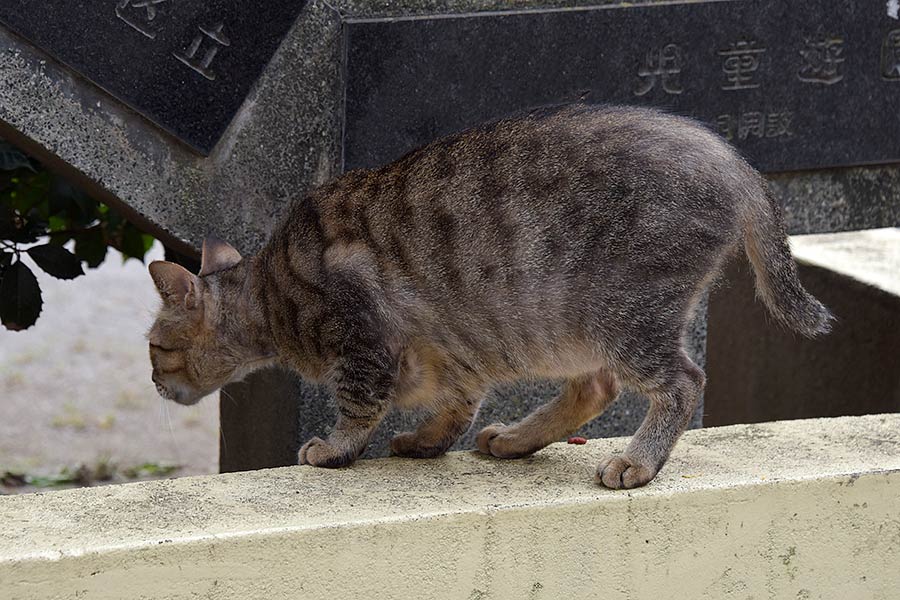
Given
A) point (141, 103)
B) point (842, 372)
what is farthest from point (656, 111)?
point (842, 372)

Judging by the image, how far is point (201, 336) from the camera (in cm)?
348

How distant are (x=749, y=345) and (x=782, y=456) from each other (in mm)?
Result: 2432

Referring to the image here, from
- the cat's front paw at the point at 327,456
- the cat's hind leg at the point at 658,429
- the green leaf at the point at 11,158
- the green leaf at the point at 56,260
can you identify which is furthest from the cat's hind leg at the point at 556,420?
the green leaf at the point at 11,158

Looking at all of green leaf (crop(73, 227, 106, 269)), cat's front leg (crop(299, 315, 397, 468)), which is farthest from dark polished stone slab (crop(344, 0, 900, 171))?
green leaf (crop(73, 227, 106, 269))

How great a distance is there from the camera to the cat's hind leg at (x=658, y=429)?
3.21 m

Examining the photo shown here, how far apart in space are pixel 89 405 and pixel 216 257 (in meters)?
3.91

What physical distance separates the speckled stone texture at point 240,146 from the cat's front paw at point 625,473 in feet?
3.87

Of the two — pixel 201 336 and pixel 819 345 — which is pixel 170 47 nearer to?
pixel 201 336

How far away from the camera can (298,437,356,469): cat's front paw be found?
11.1ft

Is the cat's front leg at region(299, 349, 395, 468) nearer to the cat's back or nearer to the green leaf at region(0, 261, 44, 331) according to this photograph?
the cat's back

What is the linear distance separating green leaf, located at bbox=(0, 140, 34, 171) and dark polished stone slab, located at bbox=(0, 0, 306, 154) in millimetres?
608

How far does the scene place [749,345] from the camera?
19.1 feet

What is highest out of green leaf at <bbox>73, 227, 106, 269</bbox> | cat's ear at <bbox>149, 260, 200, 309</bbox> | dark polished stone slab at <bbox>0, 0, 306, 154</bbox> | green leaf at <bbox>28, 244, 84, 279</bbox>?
dark polished stone slab at <bbox>0, 0, 306, 154</bbox>

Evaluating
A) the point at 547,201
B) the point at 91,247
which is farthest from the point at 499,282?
the point at 91,247
